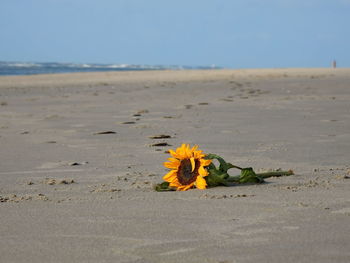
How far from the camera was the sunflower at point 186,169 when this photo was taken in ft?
11.5

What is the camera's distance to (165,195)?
11.4 ft

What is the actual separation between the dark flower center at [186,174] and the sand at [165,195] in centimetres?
10

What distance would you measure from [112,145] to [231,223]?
313 cm

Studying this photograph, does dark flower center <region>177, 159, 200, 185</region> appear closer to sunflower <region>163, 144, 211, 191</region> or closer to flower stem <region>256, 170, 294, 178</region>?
sunflower <region>163, 144, 211, 191</region>

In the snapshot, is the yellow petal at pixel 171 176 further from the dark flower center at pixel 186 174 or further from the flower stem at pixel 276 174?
the flower stem at pixel 276 174

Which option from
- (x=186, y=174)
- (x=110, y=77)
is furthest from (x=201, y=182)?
(x=110, y=77)

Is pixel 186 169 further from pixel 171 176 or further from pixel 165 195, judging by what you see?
pixel 165 195

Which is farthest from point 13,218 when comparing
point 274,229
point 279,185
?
point 279,185

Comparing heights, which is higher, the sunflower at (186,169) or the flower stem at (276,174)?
the sunflower at (186,169)

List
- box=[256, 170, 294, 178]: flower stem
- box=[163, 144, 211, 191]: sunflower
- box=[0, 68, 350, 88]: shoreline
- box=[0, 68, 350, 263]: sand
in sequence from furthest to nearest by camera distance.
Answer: box=[0, 68, 350, 88]: shoreline → box=[256, 170, 294, 178]: flower stem → box=[163, 144, 211, 191]: sunflower → box=[0, 68, 350, 263]: sand

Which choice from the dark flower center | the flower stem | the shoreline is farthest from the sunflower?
the shoreline

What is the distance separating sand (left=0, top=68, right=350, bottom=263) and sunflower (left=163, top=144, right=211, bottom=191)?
8cm

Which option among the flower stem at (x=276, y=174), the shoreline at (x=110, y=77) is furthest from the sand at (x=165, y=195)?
the shoreline at (x=110, y=77)

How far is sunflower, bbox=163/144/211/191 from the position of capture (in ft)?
11.5
